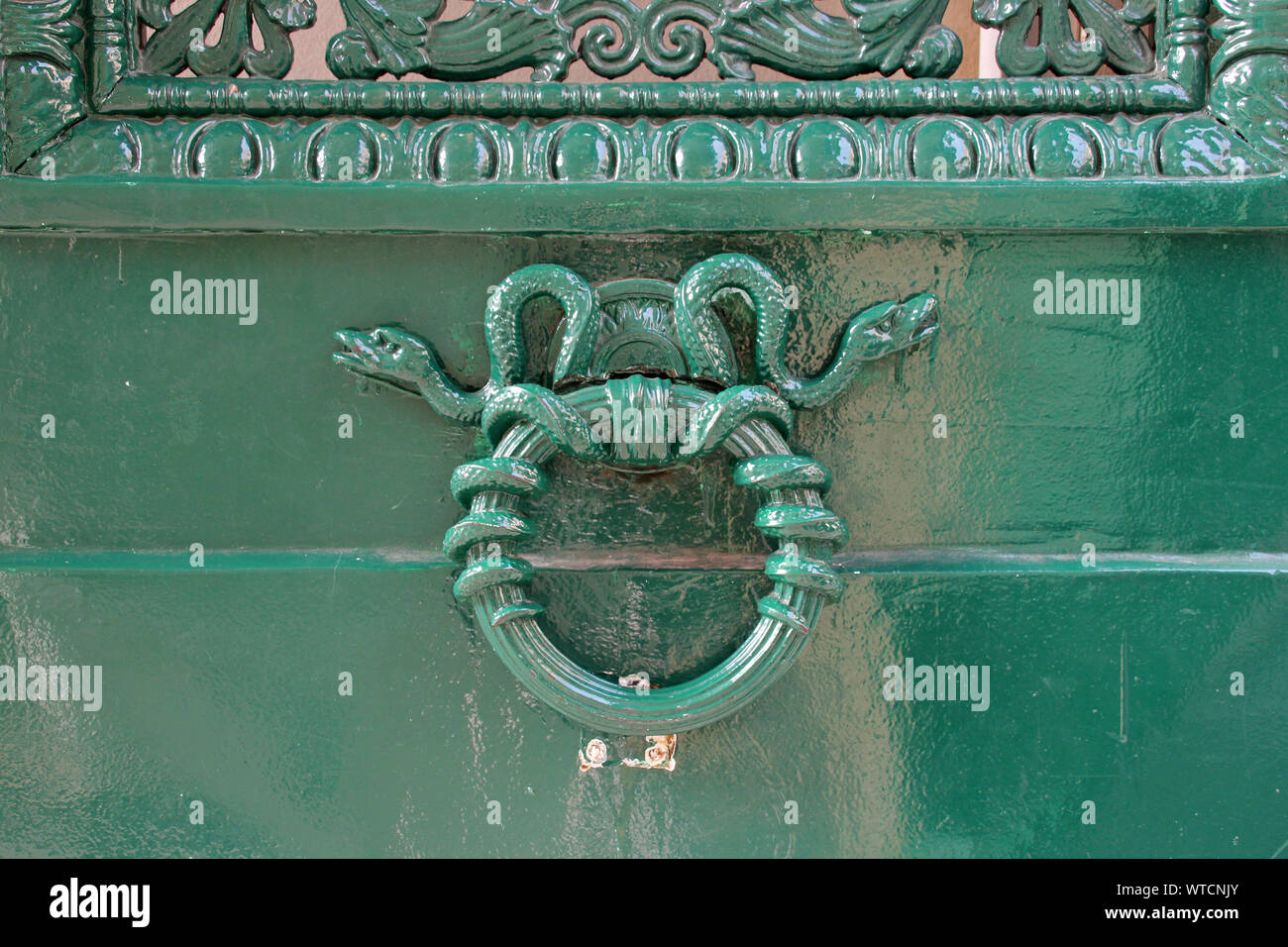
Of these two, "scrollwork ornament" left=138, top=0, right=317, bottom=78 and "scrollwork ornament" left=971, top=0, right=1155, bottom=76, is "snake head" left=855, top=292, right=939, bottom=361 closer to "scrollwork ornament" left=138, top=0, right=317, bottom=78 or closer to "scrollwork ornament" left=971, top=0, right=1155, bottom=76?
"scrollwork ornament" left=971, top=0, right=1155, bottom=76

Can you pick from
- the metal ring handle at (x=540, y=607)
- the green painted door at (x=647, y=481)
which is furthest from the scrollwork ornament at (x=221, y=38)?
the metal ring handle at (x=540, y=607)

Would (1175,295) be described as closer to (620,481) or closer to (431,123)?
(620,481)

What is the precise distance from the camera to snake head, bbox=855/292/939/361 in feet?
2.69

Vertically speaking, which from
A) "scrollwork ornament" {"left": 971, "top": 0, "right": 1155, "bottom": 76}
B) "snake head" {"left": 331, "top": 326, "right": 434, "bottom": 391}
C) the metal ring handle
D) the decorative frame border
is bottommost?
the metal ring handle

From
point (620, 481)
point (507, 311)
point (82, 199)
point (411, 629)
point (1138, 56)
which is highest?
point (1138, 56)

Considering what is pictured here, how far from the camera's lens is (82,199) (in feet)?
2.65

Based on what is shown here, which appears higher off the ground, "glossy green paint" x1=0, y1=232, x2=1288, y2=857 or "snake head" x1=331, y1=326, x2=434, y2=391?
"snake head" x1=331, y1=326, x2=434, y2=391

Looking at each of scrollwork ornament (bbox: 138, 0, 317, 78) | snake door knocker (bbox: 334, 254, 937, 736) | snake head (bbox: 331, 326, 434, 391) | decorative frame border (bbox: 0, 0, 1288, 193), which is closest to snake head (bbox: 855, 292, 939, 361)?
snake door knocker (bbox: 334, 254, 937, 736)

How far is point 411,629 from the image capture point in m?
0.85

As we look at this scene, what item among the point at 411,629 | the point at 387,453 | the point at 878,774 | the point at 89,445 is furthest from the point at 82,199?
the point at 878,774

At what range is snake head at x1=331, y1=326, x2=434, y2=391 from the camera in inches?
32.0

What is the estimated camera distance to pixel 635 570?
2.77 feet

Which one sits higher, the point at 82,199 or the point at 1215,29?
the point at 1215,29

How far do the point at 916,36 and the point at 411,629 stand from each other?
2.28 ft
